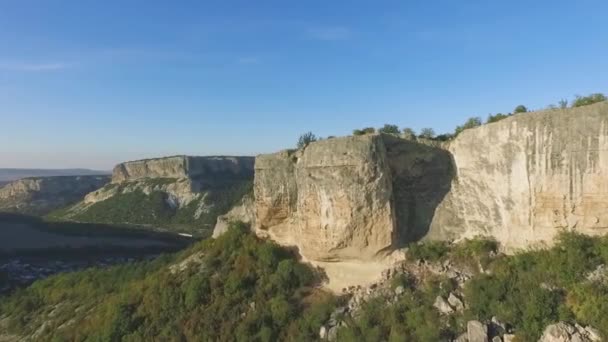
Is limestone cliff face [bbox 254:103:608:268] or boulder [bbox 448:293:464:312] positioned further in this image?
boulder [bbox 448:293:464:312]

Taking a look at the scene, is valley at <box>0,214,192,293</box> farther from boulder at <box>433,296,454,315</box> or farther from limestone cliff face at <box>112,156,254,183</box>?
boulder at <box>433,296,454,315</box>

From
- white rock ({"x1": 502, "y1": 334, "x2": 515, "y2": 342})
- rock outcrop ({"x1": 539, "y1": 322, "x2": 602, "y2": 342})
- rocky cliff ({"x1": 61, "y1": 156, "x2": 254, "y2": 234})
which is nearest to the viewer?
rock outcrop ({"x1": 539, "y1": 322, "x2": 602, "y2": 342})

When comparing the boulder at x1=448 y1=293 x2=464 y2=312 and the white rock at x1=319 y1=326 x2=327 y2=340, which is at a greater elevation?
the boulder at x1=448 y1=293 x2=464 y2=312

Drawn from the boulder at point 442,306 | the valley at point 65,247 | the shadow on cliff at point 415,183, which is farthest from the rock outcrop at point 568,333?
the valley at point 65,247

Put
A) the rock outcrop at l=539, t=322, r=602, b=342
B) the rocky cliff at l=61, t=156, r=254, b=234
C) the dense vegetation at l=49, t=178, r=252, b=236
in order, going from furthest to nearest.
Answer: the rocky cliff at l=61, t=156, r=254, b=234 < the dense vegetation at l=49, t=178, r=252, b=236 < the rock outcrop at l=539, t=322, r=602, b=342

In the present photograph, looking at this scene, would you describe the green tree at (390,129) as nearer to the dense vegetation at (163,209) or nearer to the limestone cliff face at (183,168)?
the dense vegetation at (163,209)

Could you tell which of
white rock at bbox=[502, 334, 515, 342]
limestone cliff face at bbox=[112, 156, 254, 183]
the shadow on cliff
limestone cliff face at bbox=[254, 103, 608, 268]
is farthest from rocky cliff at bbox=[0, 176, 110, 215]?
white rock at bbox=[502, 334, 515, 342]
